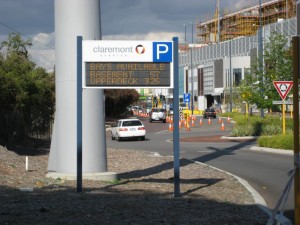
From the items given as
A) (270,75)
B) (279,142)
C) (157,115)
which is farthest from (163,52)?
(157,115)

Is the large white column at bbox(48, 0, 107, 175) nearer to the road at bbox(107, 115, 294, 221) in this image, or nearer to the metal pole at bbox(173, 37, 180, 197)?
the metal pole at bbox(173, 37, 180, 197)

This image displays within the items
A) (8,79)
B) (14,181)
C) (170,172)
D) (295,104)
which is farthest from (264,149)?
(295,104)

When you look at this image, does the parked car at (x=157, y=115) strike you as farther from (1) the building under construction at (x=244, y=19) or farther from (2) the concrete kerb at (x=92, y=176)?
(2) the concrete kerb at (x=92, y=176)

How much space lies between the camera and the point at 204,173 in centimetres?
1691

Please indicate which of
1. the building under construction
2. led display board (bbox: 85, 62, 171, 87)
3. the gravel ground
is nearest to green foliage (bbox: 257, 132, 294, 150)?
the gravel ground

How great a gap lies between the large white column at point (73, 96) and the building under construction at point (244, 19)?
76.0 metres

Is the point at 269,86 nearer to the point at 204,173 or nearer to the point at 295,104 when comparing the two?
the point at 204,173

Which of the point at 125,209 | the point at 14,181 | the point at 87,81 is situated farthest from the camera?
the point at 14,181

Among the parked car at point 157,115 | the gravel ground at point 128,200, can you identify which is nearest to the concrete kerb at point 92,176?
the gravel ground at point 128,200

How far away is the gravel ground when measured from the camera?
28.6ft

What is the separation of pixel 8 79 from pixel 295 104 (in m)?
19.4

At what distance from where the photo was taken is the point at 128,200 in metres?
10.7

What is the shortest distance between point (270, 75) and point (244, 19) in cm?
7254

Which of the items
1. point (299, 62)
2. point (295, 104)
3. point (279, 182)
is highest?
point (299, 62)
